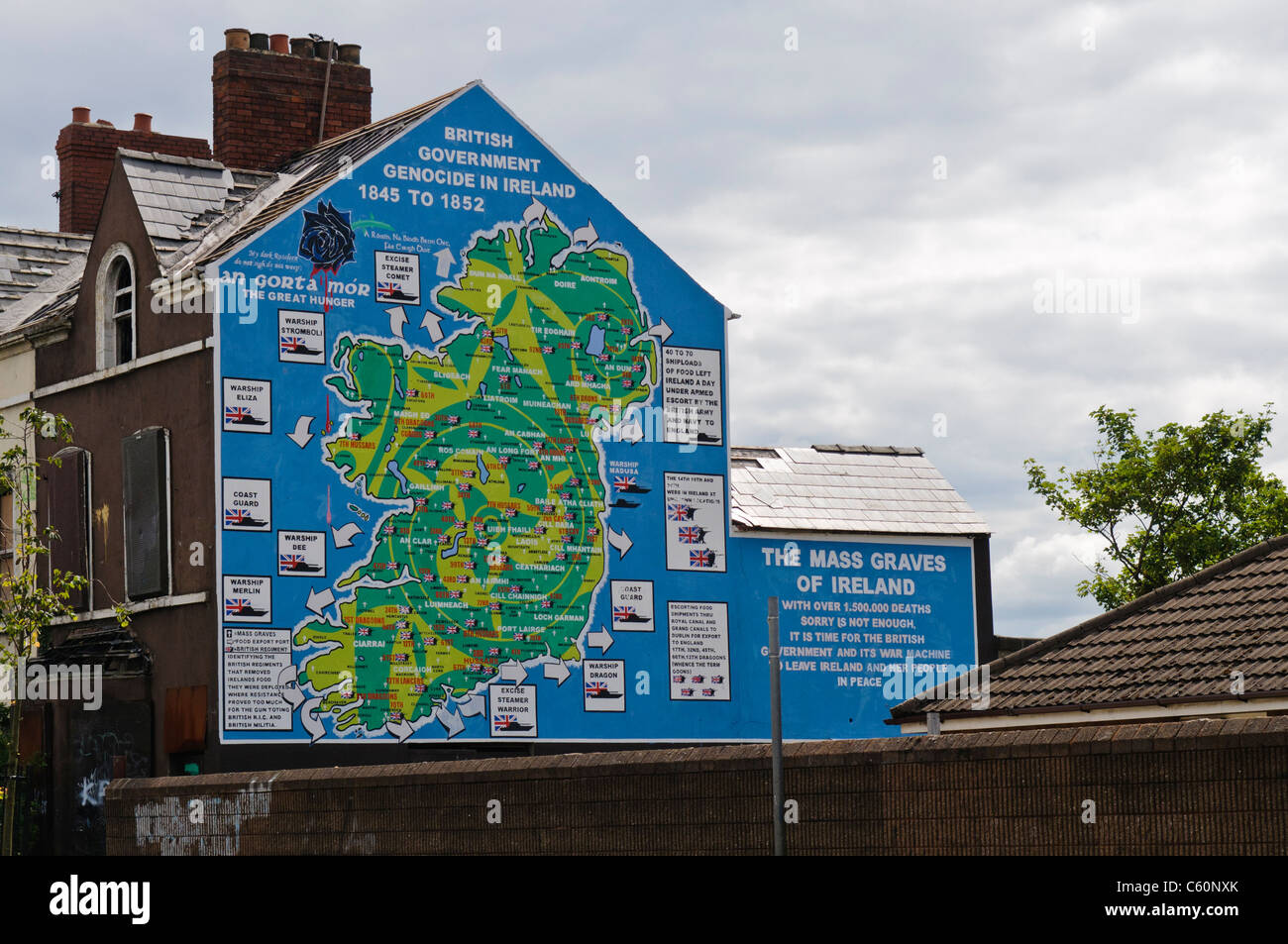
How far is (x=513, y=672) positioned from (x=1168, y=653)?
11752mm

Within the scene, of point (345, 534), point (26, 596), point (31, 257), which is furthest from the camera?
point (31, 257)

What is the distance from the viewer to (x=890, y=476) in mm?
35625

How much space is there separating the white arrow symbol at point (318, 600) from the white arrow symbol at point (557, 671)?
3.57 m

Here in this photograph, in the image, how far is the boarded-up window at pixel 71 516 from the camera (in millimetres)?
29656

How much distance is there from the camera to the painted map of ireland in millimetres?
27297

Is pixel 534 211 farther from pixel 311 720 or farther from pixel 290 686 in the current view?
pixel 311 720

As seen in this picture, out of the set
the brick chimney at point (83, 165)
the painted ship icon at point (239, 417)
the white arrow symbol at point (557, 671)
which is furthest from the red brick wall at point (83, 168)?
the white arrow symbol at point (557, 671)

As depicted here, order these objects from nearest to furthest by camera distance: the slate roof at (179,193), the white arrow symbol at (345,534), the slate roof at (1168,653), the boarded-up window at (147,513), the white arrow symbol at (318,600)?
1. the slate roof at (1168,653)
2. the white arrow symbol at (318,600)
3. the white arrow symbol at (345,534)
4. the boarded-up window at (147,513)
5. the slate roof at (179,193)

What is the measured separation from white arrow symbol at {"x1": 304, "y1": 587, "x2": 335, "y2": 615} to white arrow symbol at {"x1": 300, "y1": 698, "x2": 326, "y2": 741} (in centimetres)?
126

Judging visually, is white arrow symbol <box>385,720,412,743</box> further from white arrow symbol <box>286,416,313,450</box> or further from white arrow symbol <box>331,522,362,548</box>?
white arrow symbol <box>286,416,313,450</box>

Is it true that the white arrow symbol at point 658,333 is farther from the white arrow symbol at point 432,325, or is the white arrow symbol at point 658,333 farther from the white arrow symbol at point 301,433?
the white arrow symbol at point 301,433

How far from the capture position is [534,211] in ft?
96.9

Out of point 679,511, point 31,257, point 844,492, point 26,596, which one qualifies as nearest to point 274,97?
point 31,257
